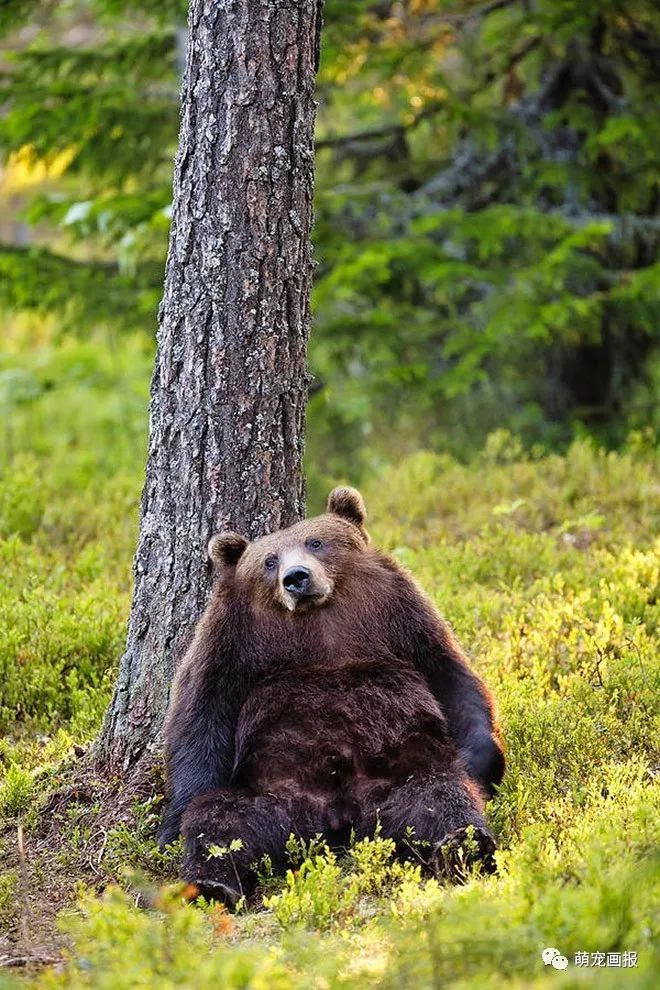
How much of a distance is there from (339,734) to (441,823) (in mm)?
588

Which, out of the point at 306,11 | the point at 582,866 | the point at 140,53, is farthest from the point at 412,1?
the point at 582,866

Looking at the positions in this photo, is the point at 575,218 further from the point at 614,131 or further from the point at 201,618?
the point at 201,618

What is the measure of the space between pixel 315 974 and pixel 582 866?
101cm

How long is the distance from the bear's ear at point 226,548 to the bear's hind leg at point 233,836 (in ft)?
3.29

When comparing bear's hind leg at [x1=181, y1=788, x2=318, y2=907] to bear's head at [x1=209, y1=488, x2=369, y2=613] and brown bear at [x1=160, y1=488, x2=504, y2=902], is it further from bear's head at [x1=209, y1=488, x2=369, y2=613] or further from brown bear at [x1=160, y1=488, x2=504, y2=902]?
bear's head at [x1=209, y1=488, x2=369, y2=613]

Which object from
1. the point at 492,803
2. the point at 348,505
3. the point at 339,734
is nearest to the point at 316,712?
the point at 339,734

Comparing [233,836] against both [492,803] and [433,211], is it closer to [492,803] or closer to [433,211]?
[492,803]

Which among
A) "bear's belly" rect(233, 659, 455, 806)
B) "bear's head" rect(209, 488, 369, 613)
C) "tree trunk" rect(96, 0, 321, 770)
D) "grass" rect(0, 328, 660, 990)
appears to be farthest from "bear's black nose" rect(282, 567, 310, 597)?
"grass" rect(0, 328, 660, 990)

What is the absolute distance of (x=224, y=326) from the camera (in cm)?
576

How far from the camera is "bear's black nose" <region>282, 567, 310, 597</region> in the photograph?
17.0ft

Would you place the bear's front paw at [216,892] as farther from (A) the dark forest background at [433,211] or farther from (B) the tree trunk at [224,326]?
(A) the dark forest background at [433,211]

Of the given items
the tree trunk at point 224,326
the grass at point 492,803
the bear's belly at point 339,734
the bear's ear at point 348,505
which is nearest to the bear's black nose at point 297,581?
the bear's belly at point 339,734

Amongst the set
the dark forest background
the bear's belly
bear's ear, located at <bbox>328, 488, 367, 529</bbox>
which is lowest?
the bear's belly

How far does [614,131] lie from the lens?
10445 mm
